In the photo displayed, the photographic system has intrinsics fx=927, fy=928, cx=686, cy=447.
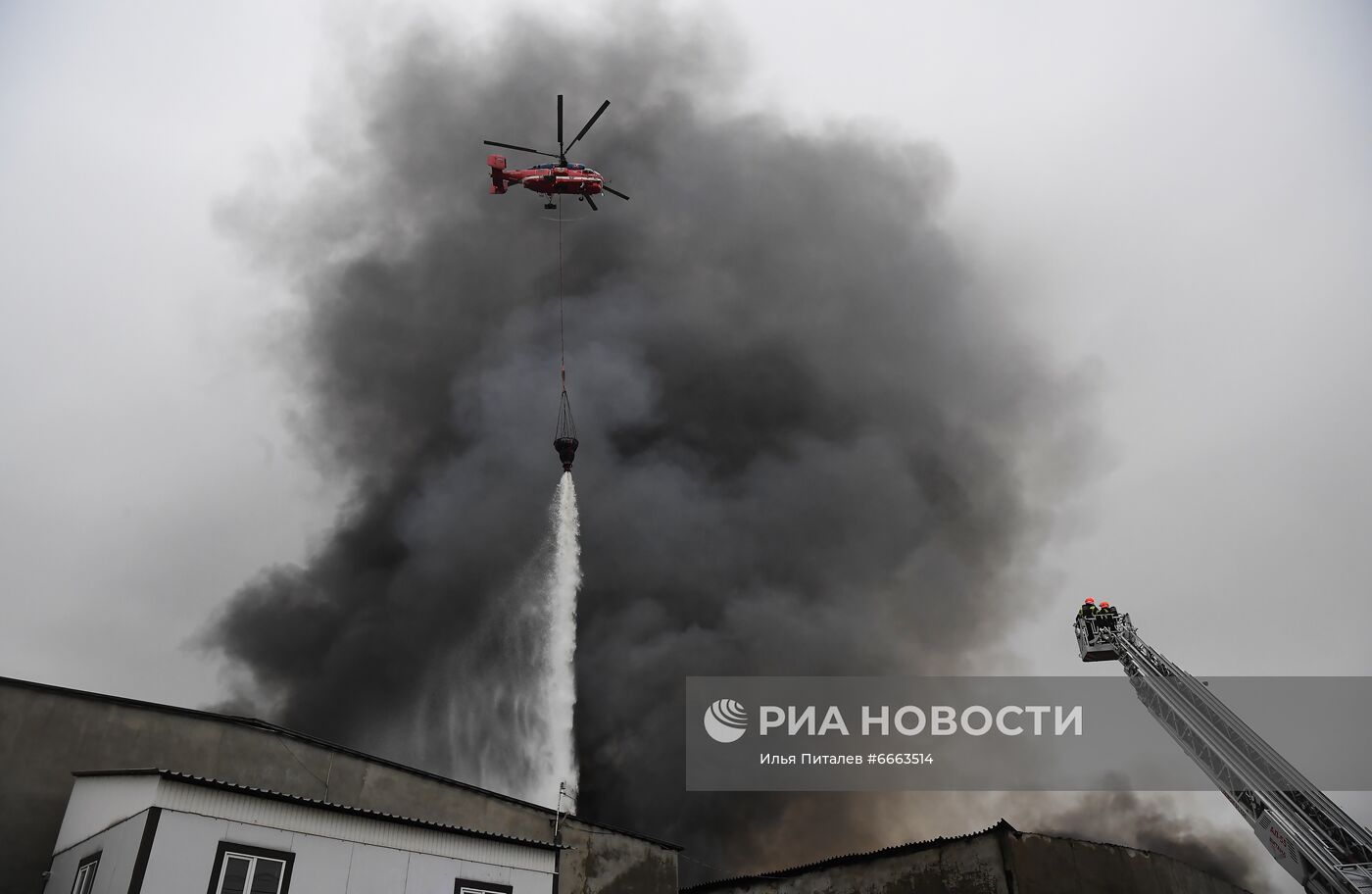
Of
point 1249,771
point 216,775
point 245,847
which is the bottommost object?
point 245,847

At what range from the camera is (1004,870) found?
29000mm

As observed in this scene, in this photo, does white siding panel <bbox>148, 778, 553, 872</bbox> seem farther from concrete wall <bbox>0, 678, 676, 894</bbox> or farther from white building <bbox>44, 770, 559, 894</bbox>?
concrete wall <bbox>0, 678, 676, 894</bbox>

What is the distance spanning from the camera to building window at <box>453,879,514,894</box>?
23406mm

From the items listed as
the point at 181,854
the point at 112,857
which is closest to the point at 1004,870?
the point at 181,854

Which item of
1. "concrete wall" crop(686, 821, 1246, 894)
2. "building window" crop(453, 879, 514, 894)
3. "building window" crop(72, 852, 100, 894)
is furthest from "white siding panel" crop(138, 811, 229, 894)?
"concrete wall" crop(686, 821, 1246, 894)

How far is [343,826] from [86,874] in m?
5.29

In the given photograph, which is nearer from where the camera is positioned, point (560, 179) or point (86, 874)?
point (86, 874)

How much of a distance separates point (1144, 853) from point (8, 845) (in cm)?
3402

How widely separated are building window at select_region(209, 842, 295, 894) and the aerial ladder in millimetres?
A: 32848

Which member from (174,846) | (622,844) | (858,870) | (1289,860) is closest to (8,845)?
(174,846)

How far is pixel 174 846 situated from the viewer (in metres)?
18.7

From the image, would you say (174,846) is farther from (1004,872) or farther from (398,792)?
(1004,872)

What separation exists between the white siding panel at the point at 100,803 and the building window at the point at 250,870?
76.7 inches

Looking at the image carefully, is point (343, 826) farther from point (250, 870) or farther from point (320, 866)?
point (250, 870)
